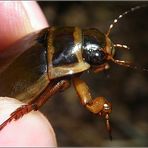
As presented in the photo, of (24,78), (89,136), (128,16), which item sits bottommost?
(89,136)

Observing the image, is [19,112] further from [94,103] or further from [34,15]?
[34,15]

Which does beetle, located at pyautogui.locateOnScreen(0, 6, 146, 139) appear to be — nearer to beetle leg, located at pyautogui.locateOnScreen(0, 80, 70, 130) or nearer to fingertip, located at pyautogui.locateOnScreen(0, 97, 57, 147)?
beetle leg, located at pyautogui.locateOnScreen(0, 80, 70, 130)

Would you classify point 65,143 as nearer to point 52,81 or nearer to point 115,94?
point 115,94

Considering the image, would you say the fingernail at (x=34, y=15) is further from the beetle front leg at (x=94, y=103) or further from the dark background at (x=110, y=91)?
the dark background at (x=110, y=91)

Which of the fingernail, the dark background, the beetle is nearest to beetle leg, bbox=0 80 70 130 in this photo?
the beetle

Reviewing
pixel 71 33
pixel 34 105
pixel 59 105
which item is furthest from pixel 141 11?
pixel 34 105

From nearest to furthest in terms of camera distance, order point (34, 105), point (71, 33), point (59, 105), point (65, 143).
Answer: point (34, 105) < point (71, 33) < point (65, 143) < point (59, 105)

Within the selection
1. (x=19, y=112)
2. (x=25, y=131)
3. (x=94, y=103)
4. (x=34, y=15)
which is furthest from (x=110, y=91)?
(x=25, y=131)
